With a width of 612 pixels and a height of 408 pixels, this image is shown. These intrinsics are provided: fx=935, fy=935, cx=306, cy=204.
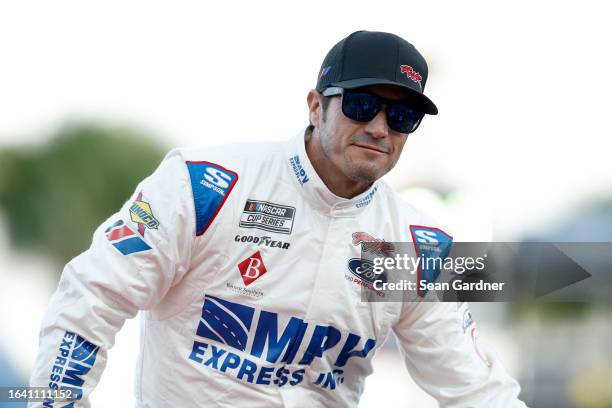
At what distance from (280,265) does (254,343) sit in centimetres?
33

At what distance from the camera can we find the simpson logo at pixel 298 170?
12.9 feet

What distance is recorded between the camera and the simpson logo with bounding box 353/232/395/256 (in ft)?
13.2

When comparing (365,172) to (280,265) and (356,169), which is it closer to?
(356,169)

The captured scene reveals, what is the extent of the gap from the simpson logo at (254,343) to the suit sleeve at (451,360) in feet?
1.48

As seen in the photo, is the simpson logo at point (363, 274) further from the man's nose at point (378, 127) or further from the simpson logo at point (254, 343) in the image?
the man's nose at point (378, 127)

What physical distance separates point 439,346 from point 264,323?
0.85 meters

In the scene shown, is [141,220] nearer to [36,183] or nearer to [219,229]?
[219,229]

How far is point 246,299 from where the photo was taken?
149 inches

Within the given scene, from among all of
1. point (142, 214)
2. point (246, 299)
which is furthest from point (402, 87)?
point (142, 214)

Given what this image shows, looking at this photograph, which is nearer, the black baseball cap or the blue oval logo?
the black baseball cap

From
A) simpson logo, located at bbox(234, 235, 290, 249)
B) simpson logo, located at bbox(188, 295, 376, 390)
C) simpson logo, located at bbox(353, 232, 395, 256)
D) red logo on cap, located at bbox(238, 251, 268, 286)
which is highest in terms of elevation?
simpson logo, located at bbox(353, 232, 395, 256)

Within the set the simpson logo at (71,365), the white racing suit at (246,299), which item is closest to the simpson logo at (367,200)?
the white racing suit at (246,299)

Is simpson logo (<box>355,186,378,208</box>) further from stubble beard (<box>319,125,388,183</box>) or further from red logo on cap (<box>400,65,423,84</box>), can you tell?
red logo on cap (<box>400,65,423,84</box>)

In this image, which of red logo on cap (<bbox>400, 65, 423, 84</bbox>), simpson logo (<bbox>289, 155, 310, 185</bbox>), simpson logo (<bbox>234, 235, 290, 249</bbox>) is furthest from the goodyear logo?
red logo on cap (<bbox>400, 65, 423, 84</bbox>)
